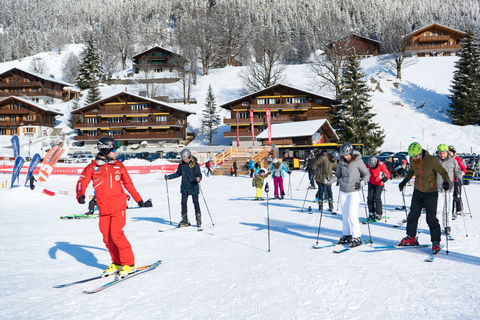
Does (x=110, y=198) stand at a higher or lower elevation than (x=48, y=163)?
lower

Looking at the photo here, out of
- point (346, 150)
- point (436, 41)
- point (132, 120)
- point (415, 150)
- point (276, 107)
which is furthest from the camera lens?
point (436, 41)

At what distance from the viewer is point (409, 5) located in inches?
5753

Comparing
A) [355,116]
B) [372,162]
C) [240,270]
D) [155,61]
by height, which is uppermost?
[155,61]

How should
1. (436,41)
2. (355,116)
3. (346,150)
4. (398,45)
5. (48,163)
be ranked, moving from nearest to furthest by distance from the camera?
(346,150), (48,163), (355,116), (398,45), (436,41)

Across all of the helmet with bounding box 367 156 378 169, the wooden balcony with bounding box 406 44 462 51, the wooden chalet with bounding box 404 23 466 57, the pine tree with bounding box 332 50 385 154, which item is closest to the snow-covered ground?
the helmet with bounding box 367 156 378 169

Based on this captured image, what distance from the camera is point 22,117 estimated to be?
5894 cm

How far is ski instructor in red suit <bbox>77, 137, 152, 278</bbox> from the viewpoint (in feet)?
15.7

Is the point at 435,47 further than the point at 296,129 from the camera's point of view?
Yes

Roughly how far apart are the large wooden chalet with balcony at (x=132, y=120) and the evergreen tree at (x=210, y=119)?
256cm

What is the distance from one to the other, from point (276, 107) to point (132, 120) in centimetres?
2207

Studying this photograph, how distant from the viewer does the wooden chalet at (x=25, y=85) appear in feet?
230

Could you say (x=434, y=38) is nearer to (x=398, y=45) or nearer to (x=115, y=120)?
(x=398, y=45)

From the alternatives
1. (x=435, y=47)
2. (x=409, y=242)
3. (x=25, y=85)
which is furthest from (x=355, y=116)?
(x=25, y=85)

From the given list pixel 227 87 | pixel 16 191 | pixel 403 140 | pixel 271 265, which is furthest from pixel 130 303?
pixel 227 87
